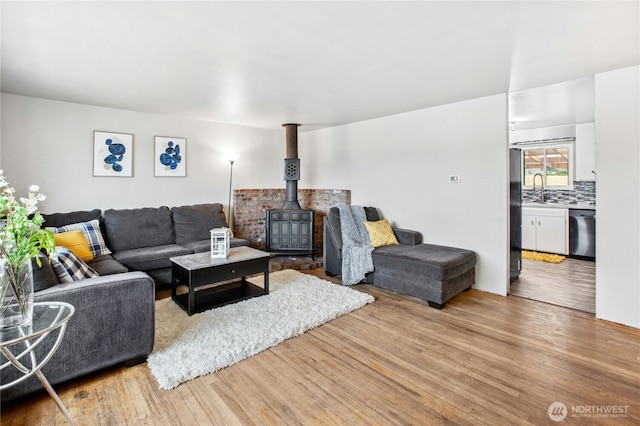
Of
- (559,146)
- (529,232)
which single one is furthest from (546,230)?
(559,146)

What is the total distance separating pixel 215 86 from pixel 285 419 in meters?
3.09

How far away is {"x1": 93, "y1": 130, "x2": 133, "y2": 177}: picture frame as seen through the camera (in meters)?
4.29

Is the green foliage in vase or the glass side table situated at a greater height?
the green foliage in vase

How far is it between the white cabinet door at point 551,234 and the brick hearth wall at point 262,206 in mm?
3460

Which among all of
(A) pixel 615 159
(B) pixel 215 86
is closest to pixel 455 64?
(A) pixel 615 159

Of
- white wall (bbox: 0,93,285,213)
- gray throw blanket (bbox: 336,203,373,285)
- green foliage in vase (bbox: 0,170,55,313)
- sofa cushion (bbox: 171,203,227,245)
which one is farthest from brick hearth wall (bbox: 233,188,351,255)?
green foliage in vase (bbox: 0,170,55,313)

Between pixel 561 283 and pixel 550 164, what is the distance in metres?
3.13

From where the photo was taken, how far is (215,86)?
344 cm

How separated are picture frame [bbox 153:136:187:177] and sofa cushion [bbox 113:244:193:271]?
51.8 inches

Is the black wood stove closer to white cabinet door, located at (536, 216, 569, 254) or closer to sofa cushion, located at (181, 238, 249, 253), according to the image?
sofa cushion, located at (181, 238, 249, 253)

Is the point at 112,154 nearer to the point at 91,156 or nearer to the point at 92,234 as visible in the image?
the point at 91,156

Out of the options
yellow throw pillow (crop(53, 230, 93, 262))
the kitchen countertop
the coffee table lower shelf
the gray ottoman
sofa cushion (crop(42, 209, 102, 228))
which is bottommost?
the coffee table lower shelf

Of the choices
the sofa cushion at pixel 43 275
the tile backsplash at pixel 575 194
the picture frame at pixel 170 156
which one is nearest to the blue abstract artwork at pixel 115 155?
the picture frame at pixel 170 156

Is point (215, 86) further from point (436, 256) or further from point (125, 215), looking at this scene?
point (436, 256)
